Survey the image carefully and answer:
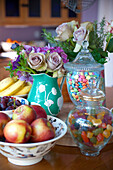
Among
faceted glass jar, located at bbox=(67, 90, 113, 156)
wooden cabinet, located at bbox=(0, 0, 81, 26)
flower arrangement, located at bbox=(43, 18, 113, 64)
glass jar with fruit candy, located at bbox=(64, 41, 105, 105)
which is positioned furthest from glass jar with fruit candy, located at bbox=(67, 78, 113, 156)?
wooden cabinet, located at bbox=(0, 0, 81, 26)

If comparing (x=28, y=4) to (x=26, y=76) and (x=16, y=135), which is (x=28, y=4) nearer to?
(x=26, y=76)

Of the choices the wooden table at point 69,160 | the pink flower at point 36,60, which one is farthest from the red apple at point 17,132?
the pink flower at point 36,60

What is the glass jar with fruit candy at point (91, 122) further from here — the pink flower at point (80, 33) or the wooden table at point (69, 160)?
the pink flower at point (80, 33)

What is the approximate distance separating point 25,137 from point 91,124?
0.19 m

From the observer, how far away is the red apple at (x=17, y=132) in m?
0.68

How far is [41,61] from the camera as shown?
0.97m

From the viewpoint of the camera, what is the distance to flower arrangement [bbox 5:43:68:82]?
971 mm

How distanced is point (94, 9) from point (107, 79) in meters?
2.92

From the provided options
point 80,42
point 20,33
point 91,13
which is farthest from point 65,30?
point 20,33

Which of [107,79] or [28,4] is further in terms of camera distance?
[28,4]

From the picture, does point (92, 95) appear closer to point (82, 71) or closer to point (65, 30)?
point (82, 71)

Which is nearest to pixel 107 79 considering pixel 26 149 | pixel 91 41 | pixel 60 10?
pixel 91 41

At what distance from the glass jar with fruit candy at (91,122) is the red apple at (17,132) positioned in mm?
152

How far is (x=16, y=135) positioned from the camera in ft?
2.25
